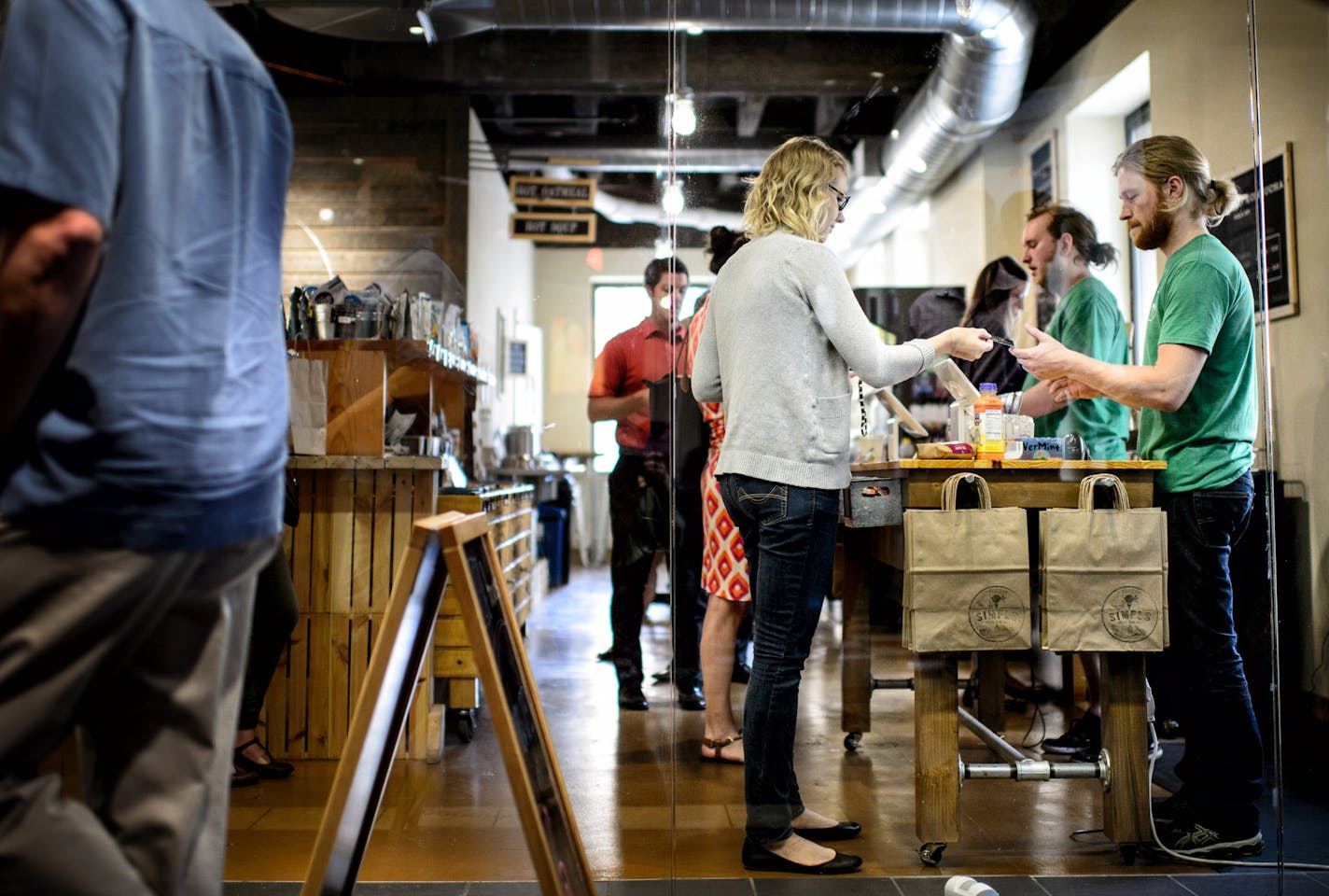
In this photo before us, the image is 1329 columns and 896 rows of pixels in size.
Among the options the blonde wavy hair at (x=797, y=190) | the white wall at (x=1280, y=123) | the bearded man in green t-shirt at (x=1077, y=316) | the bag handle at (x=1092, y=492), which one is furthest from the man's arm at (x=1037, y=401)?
the blonde wavy hair at (x=797, y=190)

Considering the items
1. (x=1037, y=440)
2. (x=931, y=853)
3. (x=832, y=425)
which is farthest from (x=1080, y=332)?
(x=931, y=853)

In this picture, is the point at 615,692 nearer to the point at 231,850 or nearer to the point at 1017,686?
the point at 231,850

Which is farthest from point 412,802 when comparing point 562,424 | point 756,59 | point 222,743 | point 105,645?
point 756,59

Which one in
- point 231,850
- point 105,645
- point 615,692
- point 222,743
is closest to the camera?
point 105,645

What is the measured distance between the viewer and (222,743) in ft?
Answer: 4.14

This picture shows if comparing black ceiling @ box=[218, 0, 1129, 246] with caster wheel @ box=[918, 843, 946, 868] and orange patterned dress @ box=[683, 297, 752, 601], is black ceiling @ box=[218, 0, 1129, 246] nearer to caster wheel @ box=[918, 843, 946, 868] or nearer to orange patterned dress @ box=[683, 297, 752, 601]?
orange patterned dress @ box=[683, 297, 752, 601]

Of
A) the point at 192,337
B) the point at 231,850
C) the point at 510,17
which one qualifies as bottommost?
the point at 231,850

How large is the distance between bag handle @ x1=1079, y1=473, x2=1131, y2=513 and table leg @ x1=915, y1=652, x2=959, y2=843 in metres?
0.45

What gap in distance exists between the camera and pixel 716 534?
8.48 feet

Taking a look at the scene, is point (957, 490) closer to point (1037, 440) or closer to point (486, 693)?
point (1037, 440)

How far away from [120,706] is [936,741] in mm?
1708

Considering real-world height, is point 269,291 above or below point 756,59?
below

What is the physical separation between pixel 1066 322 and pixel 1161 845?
1.48 meters

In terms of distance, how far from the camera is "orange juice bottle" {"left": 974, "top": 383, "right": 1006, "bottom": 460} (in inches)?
94.7
